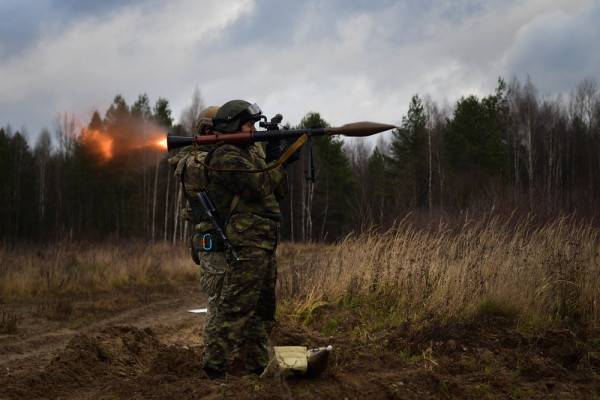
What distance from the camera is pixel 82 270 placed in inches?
538

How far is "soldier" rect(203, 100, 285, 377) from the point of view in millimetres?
4766

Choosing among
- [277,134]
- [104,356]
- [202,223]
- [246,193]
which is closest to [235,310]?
[202,223]

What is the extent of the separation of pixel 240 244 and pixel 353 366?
1484 millimetres

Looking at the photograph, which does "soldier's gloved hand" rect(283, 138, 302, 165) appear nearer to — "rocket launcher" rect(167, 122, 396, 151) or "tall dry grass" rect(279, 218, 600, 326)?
"rocket launcher" rect(167, 122, 396, 151)

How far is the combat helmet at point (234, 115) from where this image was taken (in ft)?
16.5

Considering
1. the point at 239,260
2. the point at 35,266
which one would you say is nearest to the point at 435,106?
the point at 35,266

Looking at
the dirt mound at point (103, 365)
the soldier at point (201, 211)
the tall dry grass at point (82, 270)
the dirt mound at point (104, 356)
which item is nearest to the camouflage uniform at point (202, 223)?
the soldier at point (201, 211)

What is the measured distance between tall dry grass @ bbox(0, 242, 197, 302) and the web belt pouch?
7.80 m

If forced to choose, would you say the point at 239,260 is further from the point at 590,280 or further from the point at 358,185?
the point at 358,185

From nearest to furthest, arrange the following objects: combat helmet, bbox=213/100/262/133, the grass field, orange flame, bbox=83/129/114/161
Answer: the grass field → combat helmet, bbox=213/100/262/133 → orange flame, bbox=83/129/114/161

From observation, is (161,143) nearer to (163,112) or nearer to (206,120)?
(206,120)

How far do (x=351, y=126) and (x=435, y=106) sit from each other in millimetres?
38614

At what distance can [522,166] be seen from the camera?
39531 mm

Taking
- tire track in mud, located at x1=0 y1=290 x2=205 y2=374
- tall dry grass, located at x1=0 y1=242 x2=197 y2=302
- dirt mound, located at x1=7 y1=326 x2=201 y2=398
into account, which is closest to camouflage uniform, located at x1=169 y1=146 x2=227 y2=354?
dirt mound, located at x1=7 y1=326 x2=201 y2=398
